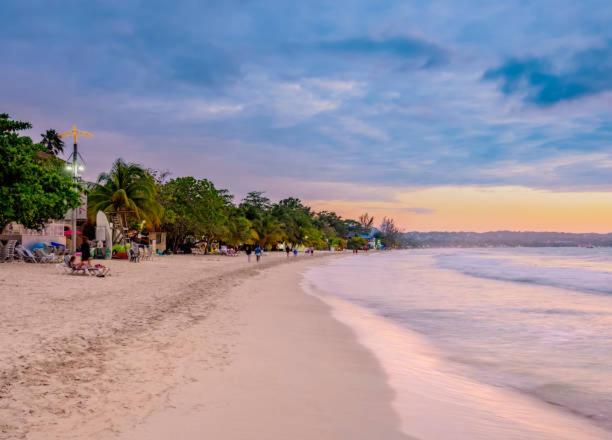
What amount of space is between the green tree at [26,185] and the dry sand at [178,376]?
13341 millimetres

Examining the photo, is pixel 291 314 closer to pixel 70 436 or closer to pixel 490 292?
pixel 70 436

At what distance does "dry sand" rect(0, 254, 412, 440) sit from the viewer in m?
4.57

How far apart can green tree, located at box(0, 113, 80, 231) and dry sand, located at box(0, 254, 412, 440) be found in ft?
43.8

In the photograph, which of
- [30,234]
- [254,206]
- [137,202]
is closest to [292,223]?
[254,206]

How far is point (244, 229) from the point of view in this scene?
6397cm

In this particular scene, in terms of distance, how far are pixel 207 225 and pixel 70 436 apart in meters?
50.7

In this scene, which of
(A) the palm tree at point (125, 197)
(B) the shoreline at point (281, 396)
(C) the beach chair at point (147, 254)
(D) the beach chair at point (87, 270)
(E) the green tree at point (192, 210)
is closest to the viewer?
(B) the shoreline at point (281, 396)

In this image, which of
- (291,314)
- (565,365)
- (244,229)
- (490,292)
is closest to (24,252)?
(291,314)

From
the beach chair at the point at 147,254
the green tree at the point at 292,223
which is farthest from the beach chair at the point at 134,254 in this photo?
the green tree at the point at 292,223

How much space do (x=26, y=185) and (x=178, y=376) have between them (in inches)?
869

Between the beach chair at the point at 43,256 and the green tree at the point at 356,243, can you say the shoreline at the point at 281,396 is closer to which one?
the beach chair at the point at 43,256

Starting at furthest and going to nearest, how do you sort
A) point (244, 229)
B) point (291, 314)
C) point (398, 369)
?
1. point (244, 229)
2. point (291, 314)
3. point (398, 369)

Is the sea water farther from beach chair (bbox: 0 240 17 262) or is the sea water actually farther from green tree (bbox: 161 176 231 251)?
green tree (bbox: 161 176 231 251)

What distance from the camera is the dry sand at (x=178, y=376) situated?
4.57 meters
